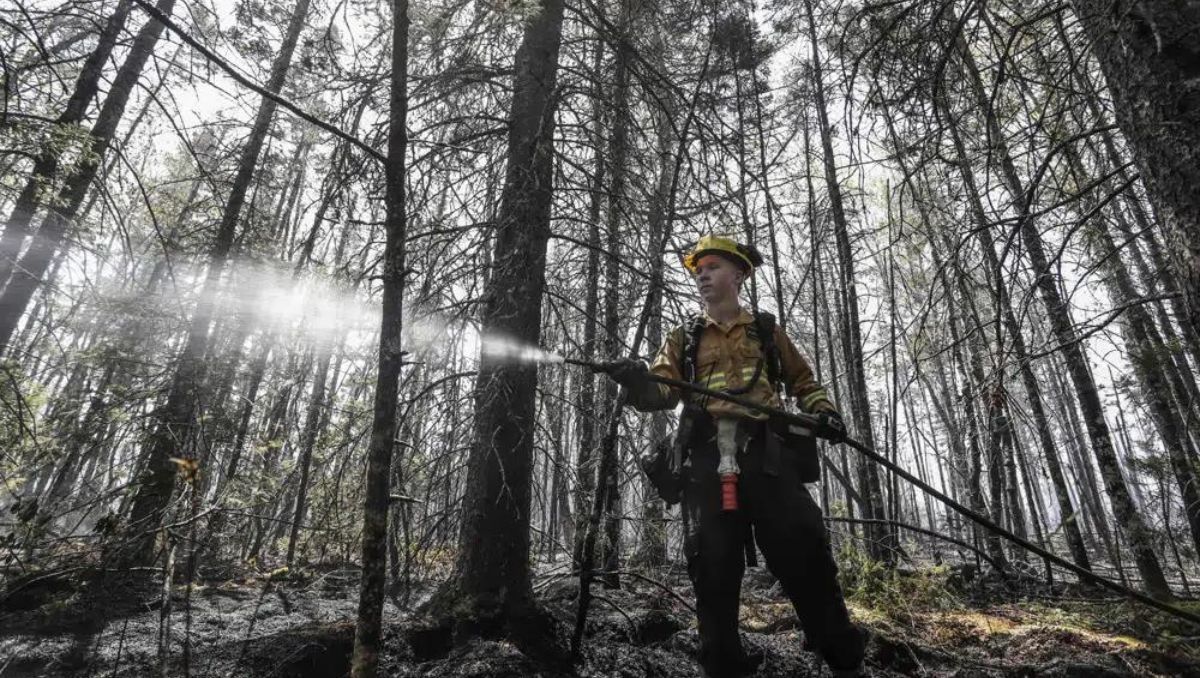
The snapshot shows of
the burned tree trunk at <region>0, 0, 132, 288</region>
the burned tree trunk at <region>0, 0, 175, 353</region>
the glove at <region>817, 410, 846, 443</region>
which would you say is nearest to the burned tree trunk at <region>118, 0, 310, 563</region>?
the burned tree trunk at <region>0, 0, 175, 353</region>

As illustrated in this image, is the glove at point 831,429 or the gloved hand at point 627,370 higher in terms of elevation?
the gloved hand at point 627,370

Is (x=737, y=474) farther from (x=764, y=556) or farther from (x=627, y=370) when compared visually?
(x=627, y=370)

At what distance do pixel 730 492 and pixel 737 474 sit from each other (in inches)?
5.3

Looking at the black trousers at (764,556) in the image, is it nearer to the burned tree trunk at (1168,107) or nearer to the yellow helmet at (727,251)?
the yellow helmet at (727,251)

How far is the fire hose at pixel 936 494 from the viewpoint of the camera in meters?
1.73

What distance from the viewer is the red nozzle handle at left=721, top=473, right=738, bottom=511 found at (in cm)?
283

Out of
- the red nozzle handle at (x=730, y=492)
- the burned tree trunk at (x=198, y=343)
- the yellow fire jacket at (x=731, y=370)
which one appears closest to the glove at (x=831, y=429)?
the yellow fire jacket at (x=731, y=370)

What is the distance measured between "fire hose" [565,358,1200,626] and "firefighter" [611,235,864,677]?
25cm

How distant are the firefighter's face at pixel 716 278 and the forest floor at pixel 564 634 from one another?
1.74 metres

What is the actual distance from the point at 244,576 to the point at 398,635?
614 centimetres

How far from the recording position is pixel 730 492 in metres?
2.85

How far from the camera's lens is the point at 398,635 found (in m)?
3.52

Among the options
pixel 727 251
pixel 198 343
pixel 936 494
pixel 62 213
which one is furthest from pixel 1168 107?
pixel 198 343

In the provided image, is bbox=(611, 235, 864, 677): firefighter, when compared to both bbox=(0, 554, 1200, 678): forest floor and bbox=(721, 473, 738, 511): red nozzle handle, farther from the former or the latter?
bbox=(0, 554, 1200, 678): forest floor
